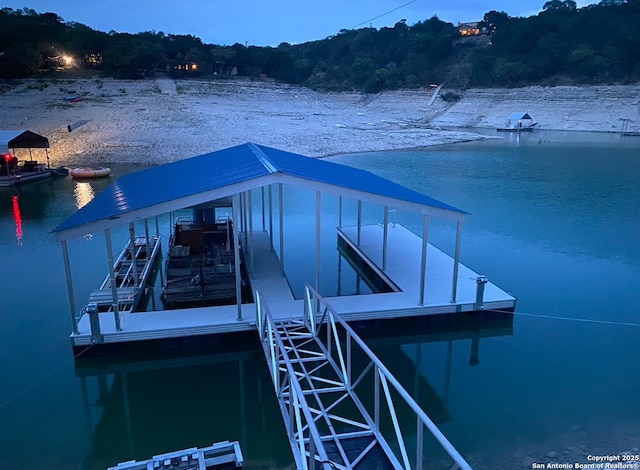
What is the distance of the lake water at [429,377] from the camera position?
19.8ft

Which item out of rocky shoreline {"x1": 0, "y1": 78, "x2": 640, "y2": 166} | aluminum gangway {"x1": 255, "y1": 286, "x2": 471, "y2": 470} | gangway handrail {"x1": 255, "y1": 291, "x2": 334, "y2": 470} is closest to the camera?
gangway handrail {"x1": 255, "y1": 291, "x2": 334, "y2": 470}

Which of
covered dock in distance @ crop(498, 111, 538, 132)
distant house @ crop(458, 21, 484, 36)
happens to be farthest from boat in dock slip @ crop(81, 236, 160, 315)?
distant house @ crop(458, 21, 484, 36)

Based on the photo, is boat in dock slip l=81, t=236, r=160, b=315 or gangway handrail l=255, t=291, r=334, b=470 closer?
Result: gangway handrail l=255, t=291, r=334, b=470

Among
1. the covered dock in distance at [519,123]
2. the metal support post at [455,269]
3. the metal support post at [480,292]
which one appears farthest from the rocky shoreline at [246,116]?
the metal support post at [480,292]

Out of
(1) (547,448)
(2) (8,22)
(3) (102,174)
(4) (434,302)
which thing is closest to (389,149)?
(3) (102,174)

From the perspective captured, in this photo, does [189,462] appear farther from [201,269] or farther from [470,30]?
[470,30]

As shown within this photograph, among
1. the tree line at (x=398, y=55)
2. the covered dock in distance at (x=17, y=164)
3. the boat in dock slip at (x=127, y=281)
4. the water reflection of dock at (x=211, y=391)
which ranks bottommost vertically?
the water reflection of dock at (x=211, y=391)

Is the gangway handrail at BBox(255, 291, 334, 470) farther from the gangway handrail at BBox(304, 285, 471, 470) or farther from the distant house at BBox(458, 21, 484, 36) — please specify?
the distant house at BBox(458, 21, 484, 36)

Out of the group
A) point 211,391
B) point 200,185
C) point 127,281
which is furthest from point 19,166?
point 211,391

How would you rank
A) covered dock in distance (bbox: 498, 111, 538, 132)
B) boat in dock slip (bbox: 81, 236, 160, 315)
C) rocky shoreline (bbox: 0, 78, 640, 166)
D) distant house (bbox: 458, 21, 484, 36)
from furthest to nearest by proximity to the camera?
distant house (bbox: 458, 21, 484, 36)
covered dock in distance (bbox: 498, 111, 538, 132)
rocky shoreline (bbox: 0, 78, 640, 166)
boat in dock slip (bbox: 81, 236, 160, 315)

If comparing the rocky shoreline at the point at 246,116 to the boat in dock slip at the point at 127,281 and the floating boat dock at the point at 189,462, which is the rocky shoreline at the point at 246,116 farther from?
the floating boat dock at the point at 189,462

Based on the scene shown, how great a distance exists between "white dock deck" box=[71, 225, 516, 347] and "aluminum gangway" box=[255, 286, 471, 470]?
1.86 ft

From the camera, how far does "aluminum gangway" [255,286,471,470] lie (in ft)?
14.2

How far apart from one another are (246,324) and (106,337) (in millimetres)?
2179
